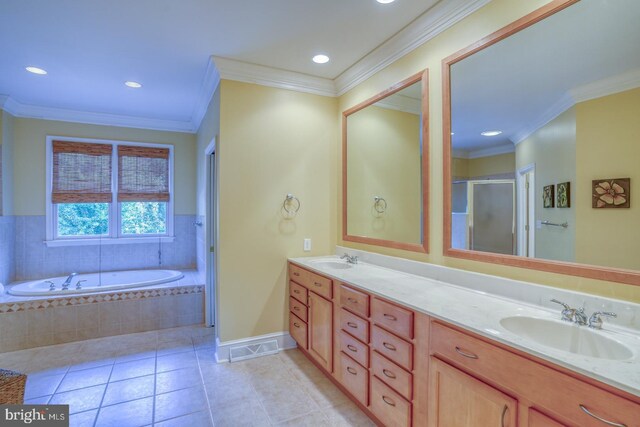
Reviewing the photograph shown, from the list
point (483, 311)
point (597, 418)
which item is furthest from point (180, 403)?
point (597, 418)

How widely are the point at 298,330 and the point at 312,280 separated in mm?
594

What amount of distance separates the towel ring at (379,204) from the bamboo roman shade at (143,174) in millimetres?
3394

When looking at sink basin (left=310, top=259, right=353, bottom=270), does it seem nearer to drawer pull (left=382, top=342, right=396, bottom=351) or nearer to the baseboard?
the baseboard

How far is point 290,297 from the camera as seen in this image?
309 cm

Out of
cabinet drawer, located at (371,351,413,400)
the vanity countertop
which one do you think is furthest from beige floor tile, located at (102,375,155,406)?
cabinet drawer, located at (371,351,413,400)

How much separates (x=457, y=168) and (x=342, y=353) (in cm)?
148

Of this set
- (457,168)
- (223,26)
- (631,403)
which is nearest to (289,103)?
(223,26)

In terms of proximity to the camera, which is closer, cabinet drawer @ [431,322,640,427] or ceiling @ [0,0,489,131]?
cabinet drawer @ [431,322,640,427]

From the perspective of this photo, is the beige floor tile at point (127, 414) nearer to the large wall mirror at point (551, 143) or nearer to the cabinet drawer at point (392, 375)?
the cabinet drawer at point (392, 375)

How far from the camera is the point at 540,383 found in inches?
41.8

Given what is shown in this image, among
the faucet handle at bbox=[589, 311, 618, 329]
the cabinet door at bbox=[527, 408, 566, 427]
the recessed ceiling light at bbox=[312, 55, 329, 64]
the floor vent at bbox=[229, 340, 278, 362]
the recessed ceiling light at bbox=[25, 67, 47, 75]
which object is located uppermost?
the recessed ceiling light at bbox=[312, 55, 329, 64]

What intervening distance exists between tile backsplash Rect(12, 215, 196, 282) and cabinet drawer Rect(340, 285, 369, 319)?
342 centimetres

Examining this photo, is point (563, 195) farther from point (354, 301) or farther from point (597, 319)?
point (354, 301)

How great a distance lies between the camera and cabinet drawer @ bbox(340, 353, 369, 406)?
1.97m
